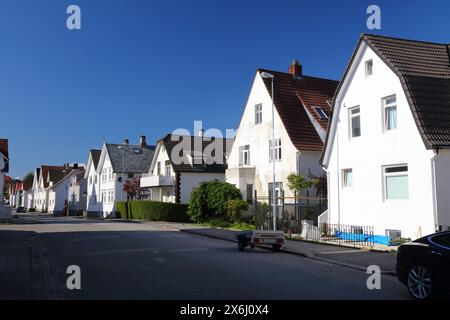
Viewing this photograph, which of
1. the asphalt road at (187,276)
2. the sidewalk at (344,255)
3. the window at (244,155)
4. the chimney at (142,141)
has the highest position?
the chimney at (142,141)

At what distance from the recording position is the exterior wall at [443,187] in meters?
16.9

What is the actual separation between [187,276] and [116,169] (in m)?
47.5

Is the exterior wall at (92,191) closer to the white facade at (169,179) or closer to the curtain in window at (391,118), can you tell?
the white facade at (169,179)

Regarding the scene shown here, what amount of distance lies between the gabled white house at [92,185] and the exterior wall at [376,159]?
45349mm

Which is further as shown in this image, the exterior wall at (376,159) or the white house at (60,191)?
the white house at (60,191)

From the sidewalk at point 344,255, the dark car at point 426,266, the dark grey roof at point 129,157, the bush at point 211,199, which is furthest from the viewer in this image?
the dark grey roof at point 129,157

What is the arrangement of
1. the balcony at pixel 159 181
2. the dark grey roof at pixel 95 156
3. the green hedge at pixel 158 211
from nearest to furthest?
the green hedge at pixel 158 211 < the balcony at pixel 159 181 < the dark grey roof at pixel 95 156

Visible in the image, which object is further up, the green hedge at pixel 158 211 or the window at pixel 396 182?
the window at pixel 396 182

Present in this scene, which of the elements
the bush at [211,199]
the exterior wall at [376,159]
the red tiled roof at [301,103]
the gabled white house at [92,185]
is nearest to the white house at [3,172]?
the bush at [211,199]

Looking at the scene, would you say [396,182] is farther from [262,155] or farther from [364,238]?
[262,155]

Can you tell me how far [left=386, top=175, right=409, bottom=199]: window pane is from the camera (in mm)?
18516

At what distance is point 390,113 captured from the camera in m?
19.8
